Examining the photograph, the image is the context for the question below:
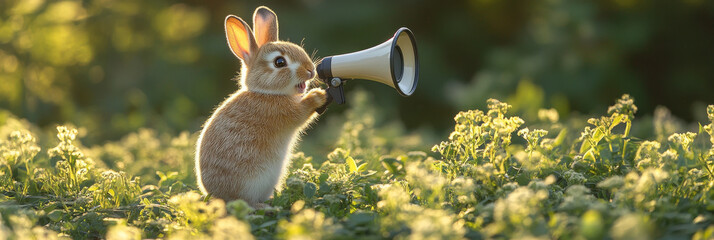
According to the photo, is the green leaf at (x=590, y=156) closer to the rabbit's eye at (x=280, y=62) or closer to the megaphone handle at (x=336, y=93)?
the megaphone handle at (x=336, y=93)

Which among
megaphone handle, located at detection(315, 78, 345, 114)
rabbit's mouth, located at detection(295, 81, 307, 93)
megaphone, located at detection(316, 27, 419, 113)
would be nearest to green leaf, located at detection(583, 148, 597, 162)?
megaphone, located at detection(316, 27, 419, 113)

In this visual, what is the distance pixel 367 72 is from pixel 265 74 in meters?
0.53

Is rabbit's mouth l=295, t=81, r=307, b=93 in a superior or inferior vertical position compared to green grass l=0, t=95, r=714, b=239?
superior

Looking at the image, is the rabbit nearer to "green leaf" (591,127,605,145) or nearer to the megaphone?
the megaphone

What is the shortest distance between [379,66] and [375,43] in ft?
24.8

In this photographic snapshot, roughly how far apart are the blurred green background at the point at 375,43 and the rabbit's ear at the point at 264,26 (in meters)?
3.39

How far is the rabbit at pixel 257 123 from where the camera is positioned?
346cm

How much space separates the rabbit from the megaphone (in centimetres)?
8

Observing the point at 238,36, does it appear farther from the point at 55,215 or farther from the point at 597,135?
the point at 597,135

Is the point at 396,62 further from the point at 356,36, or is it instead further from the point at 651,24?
the point at 356,36

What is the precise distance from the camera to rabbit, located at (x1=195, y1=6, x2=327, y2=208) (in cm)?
346

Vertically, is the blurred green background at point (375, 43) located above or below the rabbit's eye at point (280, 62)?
above

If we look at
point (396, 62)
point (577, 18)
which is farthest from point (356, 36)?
point (396, 62)

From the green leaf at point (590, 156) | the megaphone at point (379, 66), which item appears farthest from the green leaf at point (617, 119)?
the megaphone at point (379, 66)
